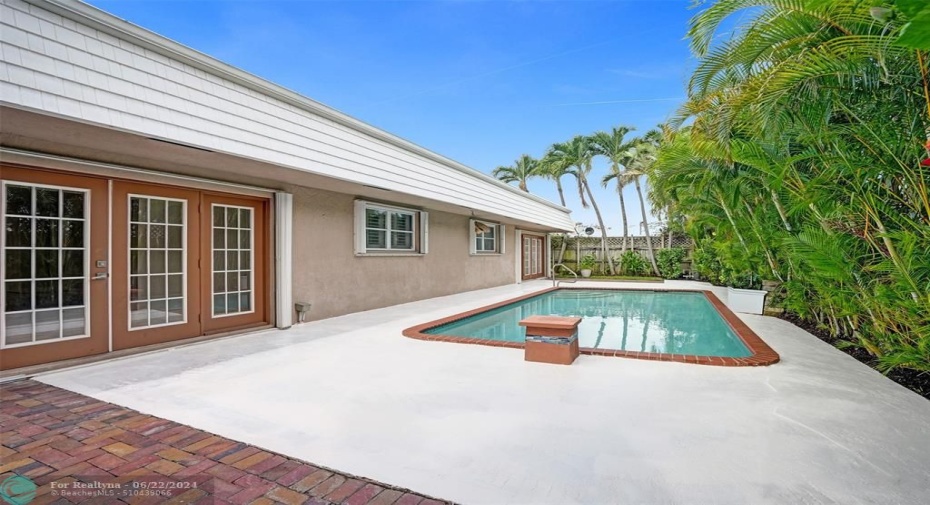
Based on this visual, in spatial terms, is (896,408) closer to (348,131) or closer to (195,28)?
(348,131)

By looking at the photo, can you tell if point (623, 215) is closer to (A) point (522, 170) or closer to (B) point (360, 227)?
(A) point (522, 170)

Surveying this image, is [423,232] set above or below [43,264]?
above

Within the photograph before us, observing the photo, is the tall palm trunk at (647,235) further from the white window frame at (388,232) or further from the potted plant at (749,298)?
the white window frame at (388,232)

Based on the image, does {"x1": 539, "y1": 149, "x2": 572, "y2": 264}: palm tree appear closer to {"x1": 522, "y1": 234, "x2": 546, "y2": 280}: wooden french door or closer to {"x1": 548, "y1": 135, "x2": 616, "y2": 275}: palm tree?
{"x1": 548, "y1": 135, "x2": 616, "y2": 275}: palm tree

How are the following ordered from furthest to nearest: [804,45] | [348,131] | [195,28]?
[195,28] < [348,131] < [804,45]

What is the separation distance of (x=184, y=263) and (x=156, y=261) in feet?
1.07

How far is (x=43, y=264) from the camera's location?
4516mm

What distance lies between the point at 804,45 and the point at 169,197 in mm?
6799

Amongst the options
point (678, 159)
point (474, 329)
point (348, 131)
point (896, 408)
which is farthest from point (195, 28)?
point (896, 408)

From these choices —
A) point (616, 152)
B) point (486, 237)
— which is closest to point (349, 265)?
point (486, 237)

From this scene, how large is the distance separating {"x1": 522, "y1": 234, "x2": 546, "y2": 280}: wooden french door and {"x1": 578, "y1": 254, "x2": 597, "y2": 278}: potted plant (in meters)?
1.82

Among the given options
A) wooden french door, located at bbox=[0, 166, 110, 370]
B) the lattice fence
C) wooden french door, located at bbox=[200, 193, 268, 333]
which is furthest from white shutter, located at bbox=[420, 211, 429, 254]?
the lattice fence

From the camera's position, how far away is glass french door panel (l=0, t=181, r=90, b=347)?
429 cm

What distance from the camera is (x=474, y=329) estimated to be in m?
7.71
